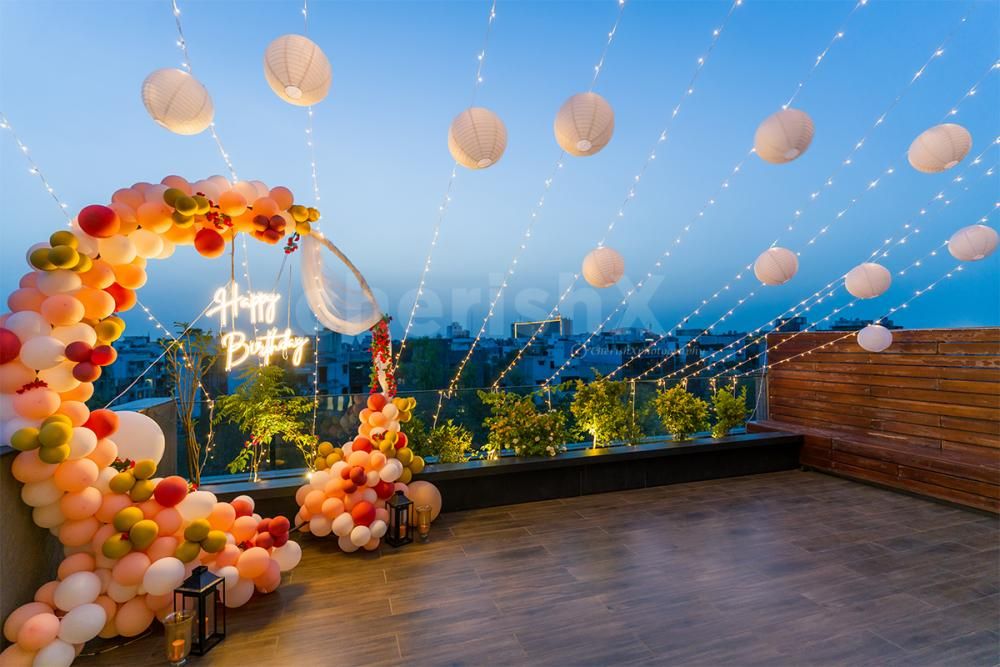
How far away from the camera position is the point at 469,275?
11023 millimetres

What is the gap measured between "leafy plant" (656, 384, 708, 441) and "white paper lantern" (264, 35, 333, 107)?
4567mm

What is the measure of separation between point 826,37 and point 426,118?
4347 millimetres

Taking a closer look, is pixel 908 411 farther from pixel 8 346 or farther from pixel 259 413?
pixel 8 346

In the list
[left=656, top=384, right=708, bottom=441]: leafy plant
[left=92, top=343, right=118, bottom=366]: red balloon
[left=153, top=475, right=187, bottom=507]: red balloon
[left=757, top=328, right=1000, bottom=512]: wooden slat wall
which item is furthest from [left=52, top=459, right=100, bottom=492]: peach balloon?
[left=757, top=328, right=1000, bottom=512]: wooden slat wall

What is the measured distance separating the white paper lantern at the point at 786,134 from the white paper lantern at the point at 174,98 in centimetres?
345

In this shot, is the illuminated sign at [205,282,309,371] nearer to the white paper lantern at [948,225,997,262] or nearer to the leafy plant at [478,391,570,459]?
the leafy plant at [478,391,570,459]

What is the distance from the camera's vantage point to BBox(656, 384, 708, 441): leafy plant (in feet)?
17.9

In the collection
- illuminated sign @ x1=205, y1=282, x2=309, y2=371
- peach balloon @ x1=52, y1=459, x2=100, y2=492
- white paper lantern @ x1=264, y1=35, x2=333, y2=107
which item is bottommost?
peach balloon @ x1=52, y1=459, x2=100, y2=492

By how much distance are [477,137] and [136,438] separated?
2.61 metres

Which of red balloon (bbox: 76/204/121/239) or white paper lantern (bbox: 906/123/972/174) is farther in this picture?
white paper lantern (bbox: 906/123/972/174)

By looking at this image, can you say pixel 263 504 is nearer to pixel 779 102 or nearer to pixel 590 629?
pixel 590 629

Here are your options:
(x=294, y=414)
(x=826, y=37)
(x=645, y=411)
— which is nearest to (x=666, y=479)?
(x=645, y=411)

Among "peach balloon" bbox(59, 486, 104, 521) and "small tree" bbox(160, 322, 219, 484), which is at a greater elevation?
"small tree" bbox(160, 322, 219, 484)

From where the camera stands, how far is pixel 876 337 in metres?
4.86
